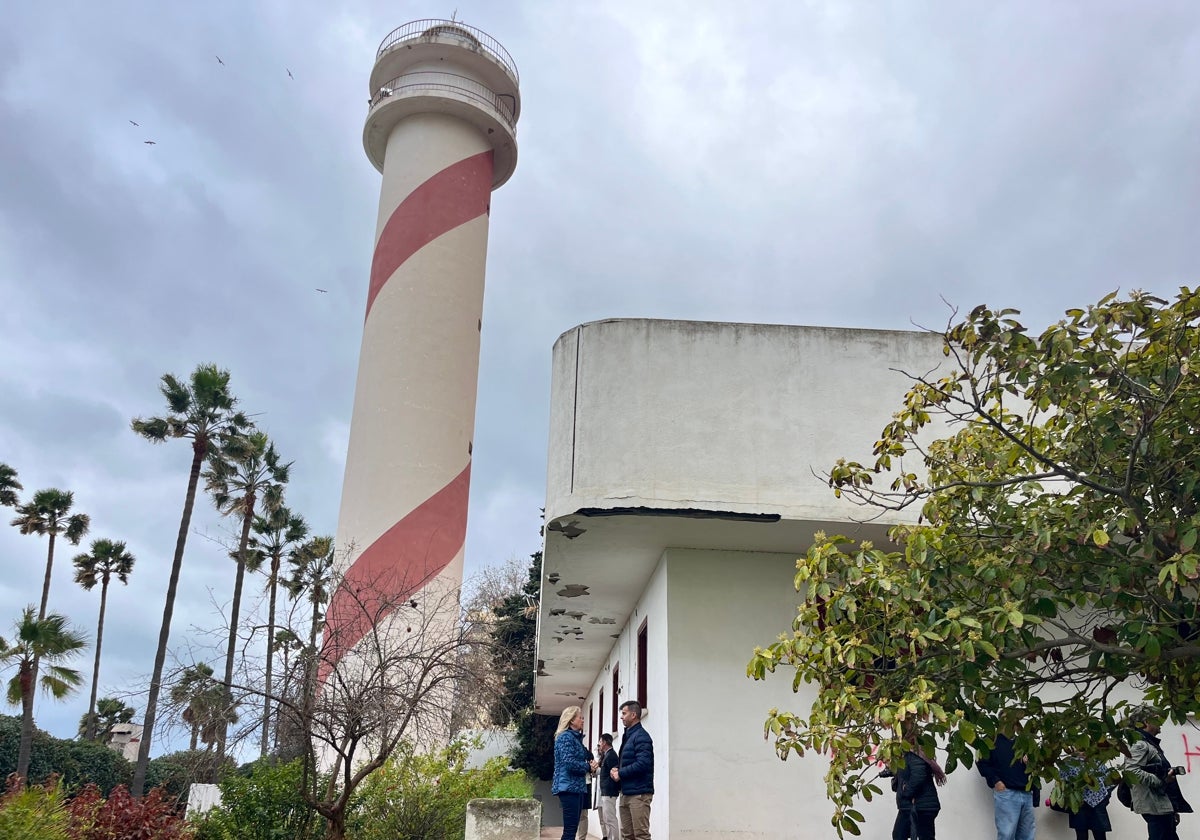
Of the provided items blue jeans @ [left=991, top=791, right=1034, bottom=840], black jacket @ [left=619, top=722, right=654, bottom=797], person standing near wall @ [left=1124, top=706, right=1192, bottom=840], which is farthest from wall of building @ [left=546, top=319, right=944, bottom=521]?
person standing near wall @ [left=1124, top=706, right=1192, bottom=840]

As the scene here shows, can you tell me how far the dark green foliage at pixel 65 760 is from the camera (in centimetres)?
2546

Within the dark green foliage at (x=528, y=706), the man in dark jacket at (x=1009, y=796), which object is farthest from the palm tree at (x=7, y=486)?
the man in dark jacket at (x=1009, y=796)

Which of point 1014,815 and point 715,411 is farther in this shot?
point 715,411

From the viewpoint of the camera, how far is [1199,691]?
5.02 m

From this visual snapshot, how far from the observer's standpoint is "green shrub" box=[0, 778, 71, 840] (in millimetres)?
7605

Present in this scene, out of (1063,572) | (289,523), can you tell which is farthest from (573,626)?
(289,523)

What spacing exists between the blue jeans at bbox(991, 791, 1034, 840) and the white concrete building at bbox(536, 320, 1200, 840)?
80 cm

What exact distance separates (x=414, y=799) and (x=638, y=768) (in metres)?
4.23

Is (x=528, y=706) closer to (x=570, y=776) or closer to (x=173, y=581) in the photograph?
(x=173, y=581)

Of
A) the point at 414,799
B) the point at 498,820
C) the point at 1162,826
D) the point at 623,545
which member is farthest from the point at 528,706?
the point at 1162,826

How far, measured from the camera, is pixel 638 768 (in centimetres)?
848

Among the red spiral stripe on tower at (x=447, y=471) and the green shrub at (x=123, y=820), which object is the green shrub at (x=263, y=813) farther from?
the red spiral stripe on tower at (x=447, y=471)

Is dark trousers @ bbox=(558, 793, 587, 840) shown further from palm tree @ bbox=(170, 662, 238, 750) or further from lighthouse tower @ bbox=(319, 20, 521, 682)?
lighthouse tower @ bbox=(319, 20, 521, 682)

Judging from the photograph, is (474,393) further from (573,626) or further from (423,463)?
(573,626)
